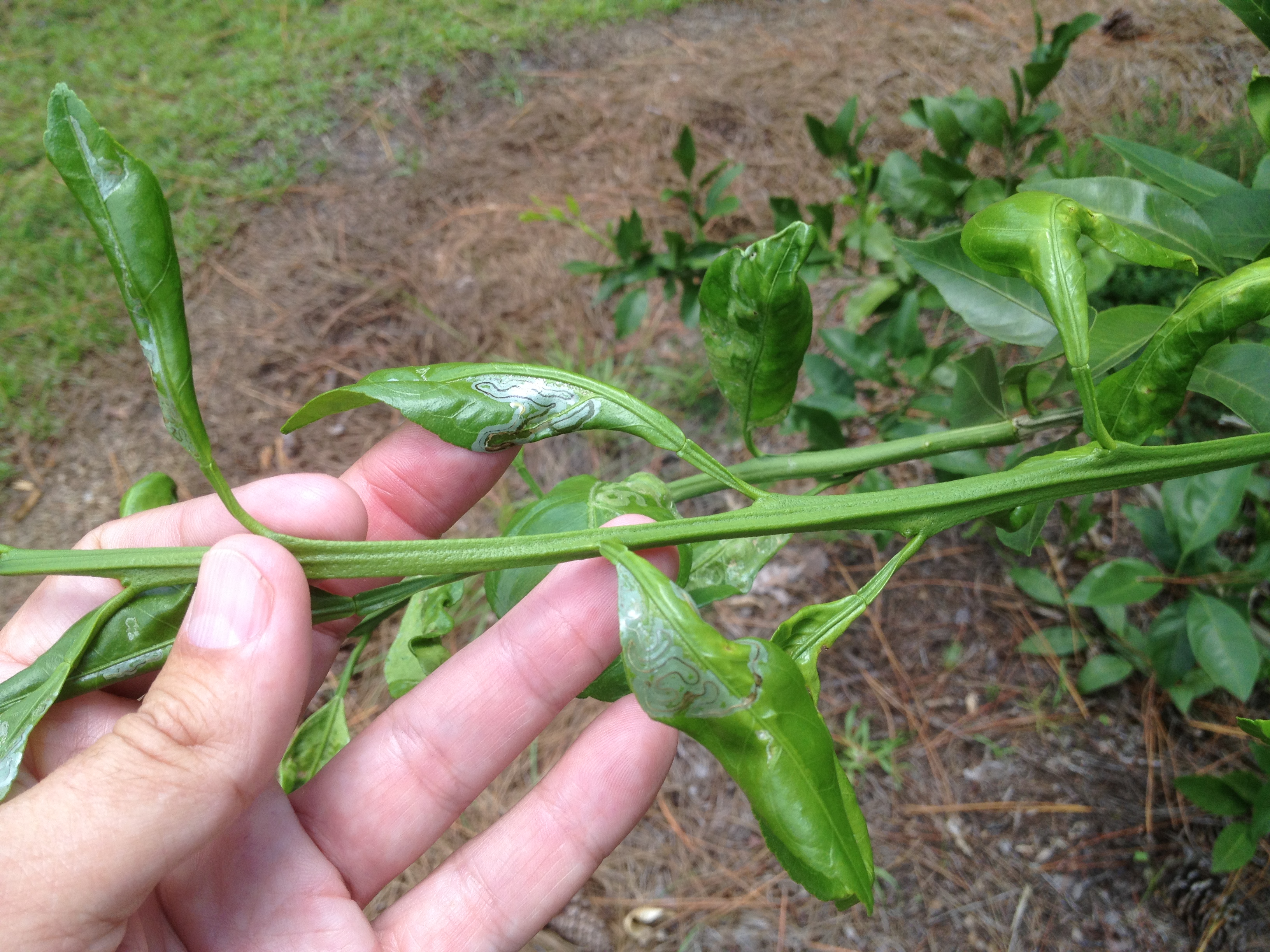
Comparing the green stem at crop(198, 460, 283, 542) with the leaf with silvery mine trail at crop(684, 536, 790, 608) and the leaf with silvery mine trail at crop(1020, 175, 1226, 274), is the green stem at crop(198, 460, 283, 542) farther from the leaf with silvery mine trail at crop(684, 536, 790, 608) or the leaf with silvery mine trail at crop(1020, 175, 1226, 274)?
the leaf with silvery mine trail at crop(1020, 175, 1226, 274)

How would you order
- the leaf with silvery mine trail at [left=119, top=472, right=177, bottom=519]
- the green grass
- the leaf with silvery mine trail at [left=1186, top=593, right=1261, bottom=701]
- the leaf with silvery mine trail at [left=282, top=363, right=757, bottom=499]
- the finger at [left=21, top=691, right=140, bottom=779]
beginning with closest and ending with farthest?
1. the leaf with silvery mine trail at [left=282, top=363, right=757, bottom=499]
2. the finger at [left=21, top=691, right=140, bottom=779]
3. the leaf with silvery mine trail at [left=119, top=472, right=177, bottom=519]
4. the leaf with silvery mine trail at [left=1186, top=593, right=1261, bottom=701]
5. the green grass

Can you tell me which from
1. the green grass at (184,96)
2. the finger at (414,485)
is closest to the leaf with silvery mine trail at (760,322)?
the finger at (414,485)

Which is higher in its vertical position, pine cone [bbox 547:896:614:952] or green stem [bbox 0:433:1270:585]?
green stem [bbox 0:433:1270:585]

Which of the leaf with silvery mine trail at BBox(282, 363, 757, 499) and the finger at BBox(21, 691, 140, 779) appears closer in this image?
the leaf with silvery mine trail at BBox(282, 363, 757, 499)

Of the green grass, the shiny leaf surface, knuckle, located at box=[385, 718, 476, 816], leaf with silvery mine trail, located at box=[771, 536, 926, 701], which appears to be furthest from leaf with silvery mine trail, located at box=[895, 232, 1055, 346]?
the green grass

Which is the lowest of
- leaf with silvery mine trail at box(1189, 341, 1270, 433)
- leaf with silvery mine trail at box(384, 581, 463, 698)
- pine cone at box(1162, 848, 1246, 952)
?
pine cone at box(1162, 848, 1246, 952)

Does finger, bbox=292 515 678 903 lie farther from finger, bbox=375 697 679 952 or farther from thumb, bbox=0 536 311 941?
thumb, bbox=0 536 311 941

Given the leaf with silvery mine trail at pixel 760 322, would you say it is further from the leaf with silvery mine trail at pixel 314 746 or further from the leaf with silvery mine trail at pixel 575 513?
the leaf with silvery mine trail at pixel 314 746

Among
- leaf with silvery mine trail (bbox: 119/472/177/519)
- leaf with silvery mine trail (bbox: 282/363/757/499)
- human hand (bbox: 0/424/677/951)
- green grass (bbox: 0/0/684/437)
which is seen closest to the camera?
human hand (bbox: 0/424/677/951)
